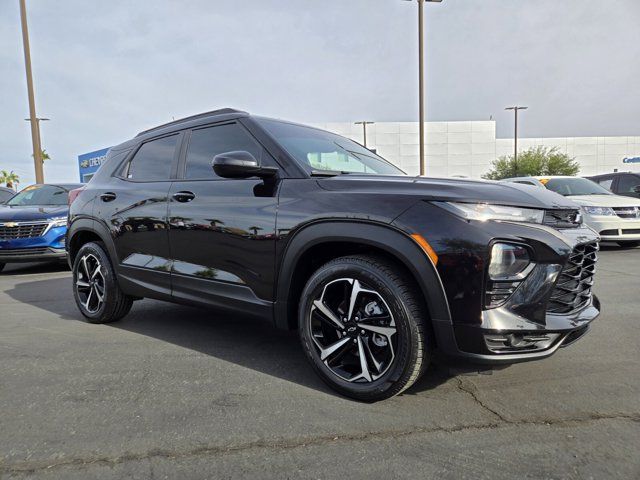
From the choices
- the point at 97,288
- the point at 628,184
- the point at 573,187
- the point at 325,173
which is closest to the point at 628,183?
the point at 628,184

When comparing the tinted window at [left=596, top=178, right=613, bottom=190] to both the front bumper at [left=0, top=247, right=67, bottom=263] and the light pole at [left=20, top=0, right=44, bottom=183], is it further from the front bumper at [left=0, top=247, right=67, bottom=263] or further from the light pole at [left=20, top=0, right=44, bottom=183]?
the light pole at [left=20, top=0, right=44, bottom=183]

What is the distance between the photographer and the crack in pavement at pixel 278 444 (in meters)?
2.03

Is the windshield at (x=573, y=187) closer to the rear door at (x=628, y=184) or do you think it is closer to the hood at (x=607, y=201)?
the hood at (x=607, y=201)

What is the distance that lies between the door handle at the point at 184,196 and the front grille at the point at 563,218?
7.65 ft

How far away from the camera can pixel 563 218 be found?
250cm

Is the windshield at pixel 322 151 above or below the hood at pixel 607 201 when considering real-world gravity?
above

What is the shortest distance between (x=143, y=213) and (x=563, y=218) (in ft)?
10.0

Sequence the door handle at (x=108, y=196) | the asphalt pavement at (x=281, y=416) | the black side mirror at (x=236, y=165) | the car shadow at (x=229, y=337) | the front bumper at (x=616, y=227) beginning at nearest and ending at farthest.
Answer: the asphalt pavement at (x=281, y=416)
the black side mirror at (x=236, y=165)
the car shadow at (x=229, y=337)
the door handle at (x=108, y=196)
the front bumper at (x=616, y=227)

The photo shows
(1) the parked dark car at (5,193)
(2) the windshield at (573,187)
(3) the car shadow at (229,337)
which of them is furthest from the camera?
(1) the parked dark car at (5,193)

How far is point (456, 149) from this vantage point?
49438 mm

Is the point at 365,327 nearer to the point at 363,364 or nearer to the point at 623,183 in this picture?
the point at 363,364

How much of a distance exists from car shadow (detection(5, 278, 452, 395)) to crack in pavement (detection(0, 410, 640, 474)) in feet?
1.58

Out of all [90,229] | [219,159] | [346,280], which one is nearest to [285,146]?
[219,159]

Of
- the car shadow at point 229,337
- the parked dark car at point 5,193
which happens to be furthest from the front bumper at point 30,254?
the parked dark car at point 5,193
